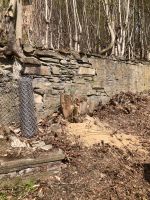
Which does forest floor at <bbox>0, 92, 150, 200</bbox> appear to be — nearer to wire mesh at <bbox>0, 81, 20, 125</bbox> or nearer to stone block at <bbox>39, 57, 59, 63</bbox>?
wire mesh at <bbox>0, 81, 20, 125</bbox>

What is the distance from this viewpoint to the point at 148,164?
5387 mm

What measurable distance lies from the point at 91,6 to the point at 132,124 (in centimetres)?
895

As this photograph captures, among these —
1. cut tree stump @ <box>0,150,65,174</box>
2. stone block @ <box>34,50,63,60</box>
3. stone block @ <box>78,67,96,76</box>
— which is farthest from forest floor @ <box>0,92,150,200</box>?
stone block @ <box>34,50,63,60</box>

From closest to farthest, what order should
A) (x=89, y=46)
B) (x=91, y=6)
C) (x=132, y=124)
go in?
(x=132, y=124) → (x=89, y=46) → (x=91, y=6)

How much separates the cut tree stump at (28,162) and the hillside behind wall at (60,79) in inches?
58.3

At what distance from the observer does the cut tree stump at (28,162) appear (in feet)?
14.9

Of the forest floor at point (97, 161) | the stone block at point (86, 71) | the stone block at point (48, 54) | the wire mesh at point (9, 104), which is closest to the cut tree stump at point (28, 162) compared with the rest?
the forest floor at point (97, 161)

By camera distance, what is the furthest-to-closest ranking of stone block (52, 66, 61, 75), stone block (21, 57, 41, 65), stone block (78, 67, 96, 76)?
stone block (78, 67, 96, 76) → stone block (52, 66, 61, 75) → stone block (21, 57, 41, 65)

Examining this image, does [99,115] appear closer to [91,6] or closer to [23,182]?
[23,182]

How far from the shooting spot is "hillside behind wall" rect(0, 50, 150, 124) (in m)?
6.18

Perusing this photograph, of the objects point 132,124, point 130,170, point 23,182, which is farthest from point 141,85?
point 23,182

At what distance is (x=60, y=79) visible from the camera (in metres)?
6.96

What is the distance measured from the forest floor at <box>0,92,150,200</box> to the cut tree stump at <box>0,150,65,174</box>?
0.61 ft

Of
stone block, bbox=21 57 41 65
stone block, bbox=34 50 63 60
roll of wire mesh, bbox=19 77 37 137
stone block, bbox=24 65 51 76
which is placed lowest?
roll of wire mesh, bbox=19 77 37 137
